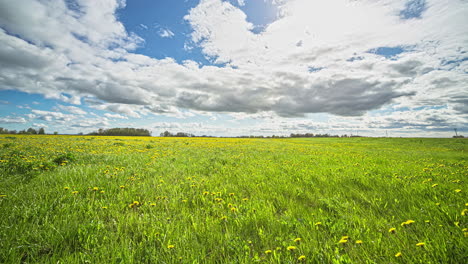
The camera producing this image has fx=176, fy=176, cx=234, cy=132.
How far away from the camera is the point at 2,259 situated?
203 cm

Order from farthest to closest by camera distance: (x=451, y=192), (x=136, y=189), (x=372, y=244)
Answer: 1. (x=136, y=189)
2. (x=451, y=192)
3. (x=372, y=244)

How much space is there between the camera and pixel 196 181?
5281mm

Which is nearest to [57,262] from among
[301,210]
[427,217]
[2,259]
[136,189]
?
[2,259]

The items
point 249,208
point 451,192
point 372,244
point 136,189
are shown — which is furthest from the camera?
point 136,189

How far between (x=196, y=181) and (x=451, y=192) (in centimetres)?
621

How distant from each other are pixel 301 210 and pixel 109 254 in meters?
3.12

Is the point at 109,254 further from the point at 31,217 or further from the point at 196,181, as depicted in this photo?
the point at 196,181

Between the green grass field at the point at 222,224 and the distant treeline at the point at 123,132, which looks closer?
the green grass field at the point at 222,224

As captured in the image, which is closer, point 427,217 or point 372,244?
point 372,244

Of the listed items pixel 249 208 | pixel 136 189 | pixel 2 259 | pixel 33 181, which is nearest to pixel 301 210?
pixel 249 208

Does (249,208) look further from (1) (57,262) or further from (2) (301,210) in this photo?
(1) (57,262)

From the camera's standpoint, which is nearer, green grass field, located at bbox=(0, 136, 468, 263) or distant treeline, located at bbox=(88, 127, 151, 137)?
green grass field, located at bbox=(0, 136, 468, 263)

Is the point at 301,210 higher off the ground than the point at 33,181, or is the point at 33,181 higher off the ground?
the point at 33,181

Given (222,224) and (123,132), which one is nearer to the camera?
(222,224)
